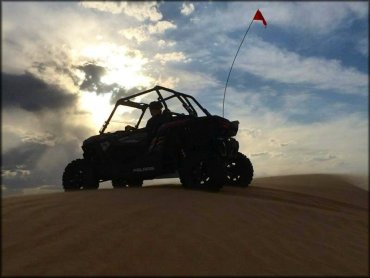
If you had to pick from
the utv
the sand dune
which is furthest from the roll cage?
the sand dune

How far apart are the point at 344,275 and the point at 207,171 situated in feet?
12.1

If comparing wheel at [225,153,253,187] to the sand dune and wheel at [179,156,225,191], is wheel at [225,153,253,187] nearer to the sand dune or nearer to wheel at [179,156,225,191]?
wheel at [179,156,225,191]

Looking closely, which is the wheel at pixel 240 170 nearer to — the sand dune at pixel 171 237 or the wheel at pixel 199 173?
the wheel at pixel 199 173

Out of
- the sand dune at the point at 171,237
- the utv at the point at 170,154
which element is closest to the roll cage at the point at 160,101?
the utv at the point at 170,154

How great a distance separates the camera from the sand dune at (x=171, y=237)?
3.53m

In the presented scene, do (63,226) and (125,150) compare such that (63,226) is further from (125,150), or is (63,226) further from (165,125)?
(125,150)

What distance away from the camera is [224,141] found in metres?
8.09

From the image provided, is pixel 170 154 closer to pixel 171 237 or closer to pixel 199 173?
pixel 199 173

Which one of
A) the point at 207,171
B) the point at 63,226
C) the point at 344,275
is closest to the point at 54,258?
the point at 63,226

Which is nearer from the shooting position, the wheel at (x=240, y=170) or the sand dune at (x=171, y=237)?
the sand dune at (x=171, y=237)

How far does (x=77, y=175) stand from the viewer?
9383 millimetres

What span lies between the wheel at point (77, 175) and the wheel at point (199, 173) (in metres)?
2.46

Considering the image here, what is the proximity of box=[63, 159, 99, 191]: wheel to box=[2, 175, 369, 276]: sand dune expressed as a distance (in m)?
3.19

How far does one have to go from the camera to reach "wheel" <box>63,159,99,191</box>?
917cm
